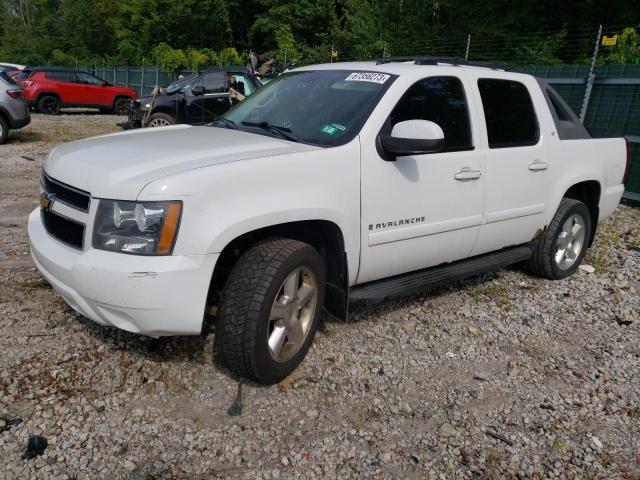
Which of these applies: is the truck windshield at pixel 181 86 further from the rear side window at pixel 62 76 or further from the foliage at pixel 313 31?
the rear side window at pixel 62 76

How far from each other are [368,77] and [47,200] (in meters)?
2.11

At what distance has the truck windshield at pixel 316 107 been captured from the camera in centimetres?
327

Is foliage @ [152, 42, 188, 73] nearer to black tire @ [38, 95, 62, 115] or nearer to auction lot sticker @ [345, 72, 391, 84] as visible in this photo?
black tire @ [38, 95, 62, 115]

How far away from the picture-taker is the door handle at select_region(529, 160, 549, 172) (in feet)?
13.8

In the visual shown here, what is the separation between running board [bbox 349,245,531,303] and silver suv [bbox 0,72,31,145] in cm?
1079

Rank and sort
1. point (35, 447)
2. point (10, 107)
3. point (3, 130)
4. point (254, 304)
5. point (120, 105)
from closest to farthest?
point (35, 447) < point (254, 304) < point (10, 107) < point (3, 130) < point (120, 105)

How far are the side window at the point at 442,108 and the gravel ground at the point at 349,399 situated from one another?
1.35 meters

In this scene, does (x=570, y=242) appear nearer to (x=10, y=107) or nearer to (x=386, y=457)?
(x=386, y=457)

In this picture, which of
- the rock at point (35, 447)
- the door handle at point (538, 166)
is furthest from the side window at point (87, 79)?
the rock at point (35, 447)

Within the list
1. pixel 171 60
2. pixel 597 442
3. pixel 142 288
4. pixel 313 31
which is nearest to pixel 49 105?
pixel 171 60

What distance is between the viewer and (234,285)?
2.77 m

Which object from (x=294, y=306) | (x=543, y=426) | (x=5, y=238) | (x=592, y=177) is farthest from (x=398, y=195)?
(x=5, y=238)

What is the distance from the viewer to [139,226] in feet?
8.24

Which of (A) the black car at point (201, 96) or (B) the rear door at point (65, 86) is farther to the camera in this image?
(B) the rear door at point (65, 86)
